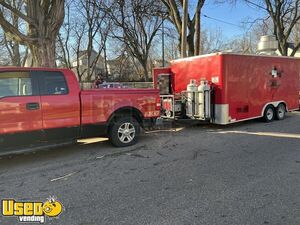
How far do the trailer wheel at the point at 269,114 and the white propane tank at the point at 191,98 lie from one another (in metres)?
3.01

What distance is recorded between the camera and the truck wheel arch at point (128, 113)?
7.20 m

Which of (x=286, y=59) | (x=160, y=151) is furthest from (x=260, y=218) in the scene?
(x=286, y=59)

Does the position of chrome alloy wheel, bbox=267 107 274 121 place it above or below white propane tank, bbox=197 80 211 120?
below

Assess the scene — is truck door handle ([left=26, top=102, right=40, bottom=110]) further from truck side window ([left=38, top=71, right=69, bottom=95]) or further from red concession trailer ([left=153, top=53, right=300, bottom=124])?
red concession trailer ([left=153, top=53, right=300, bottom=124])

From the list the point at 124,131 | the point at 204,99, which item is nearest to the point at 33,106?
the point at 124,131

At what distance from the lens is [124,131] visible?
24.5ft

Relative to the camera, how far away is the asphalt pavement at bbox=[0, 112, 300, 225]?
3789 millimetres

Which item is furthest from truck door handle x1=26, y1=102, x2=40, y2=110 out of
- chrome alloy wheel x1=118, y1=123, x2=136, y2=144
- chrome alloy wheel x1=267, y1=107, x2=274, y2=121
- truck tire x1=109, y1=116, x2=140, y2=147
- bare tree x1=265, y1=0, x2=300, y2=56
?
bare tree x1=265, y1=0, x2=300, y2=56

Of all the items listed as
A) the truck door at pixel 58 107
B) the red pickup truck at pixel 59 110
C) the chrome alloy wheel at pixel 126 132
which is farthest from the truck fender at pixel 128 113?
the truck door at pixel 58 107

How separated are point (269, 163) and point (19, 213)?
4.53 meters

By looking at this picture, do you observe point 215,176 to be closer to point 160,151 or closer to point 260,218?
point 260,218

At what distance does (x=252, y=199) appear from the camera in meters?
4.18

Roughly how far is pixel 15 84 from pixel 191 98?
573 centimetres

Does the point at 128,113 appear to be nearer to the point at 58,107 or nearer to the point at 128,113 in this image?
the point at 128,113
